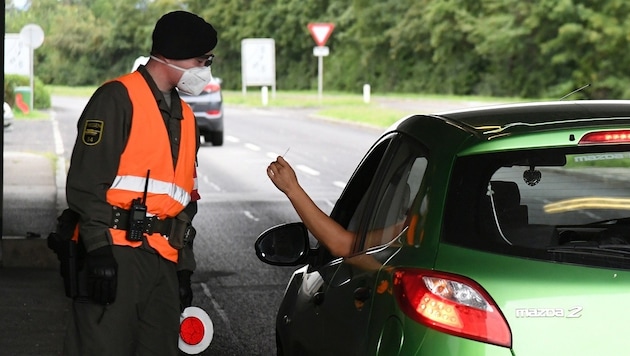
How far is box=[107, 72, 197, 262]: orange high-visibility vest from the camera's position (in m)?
4.99

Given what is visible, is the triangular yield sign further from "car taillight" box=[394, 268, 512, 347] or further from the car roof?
"car taillight" box=[394, 268, 512, 347]

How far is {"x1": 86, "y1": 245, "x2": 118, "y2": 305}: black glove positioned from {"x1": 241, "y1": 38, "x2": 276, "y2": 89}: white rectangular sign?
60375 mm

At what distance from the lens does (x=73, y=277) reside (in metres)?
4.96

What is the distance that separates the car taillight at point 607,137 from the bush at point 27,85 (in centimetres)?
3626

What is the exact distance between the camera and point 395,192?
429 centimetres

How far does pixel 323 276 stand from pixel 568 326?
1400mm

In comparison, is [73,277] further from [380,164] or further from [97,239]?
[380,164]

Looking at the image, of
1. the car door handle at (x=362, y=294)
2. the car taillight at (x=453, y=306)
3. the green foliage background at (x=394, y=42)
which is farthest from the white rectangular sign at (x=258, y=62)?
the car taillight at (x=453, y=306)

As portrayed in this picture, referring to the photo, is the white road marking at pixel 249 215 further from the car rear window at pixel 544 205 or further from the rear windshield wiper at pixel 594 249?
the rear windshield wiper at pixel 594 249

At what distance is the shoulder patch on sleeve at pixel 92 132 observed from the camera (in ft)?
16.1

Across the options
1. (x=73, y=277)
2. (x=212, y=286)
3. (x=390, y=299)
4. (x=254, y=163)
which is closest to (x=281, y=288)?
(x=212, y=286)

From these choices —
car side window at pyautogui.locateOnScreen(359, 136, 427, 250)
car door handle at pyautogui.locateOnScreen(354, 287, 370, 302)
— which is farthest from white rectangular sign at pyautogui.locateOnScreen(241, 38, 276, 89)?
car door handle at pyautogui.locateOnScreen(354, 287, 370, 302)

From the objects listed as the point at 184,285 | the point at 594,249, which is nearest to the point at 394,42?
the point at 184,285

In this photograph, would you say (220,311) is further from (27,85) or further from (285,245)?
(27,85)
